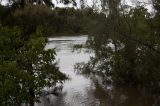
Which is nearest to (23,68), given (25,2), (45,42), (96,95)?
(45,42)

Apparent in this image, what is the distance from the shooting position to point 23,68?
50.8ft

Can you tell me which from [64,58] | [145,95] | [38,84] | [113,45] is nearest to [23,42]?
[38,84]

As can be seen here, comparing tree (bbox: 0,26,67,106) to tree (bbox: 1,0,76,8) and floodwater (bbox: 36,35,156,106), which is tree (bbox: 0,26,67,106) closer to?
floodwater (bbox: 36,35,156,106)

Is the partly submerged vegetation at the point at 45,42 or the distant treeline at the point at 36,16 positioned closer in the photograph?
the partly submerged vegetation at the point at 45,42

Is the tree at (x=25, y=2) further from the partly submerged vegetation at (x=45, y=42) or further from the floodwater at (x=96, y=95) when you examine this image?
the floodwater at (x=96, y=95)

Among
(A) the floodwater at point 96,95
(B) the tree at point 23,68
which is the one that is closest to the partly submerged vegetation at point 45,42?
(B) the tree at point 23,68

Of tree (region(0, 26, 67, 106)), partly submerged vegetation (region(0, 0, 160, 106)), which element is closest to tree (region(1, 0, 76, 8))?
partly submerged vegetation (region(0, 0, 160, 106))

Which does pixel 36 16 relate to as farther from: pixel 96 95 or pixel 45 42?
pixel 96 95

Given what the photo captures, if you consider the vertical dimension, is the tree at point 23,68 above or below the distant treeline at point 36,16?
below

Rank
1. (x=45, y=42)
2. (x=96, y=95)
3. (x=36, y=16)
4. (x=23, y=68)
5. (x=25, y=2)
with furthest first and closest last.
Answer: (x=96, y=95) → (x=36, y=16) → (x=25, y=2) → (x=45, y=42) → (x=23, y=68)

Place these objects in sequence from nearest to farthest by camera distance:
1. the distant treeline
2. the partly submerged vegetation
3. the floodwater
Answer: the partly submerged vegetation → the distant treeline → the floodwater

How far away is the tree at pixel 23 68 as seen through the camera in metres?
14.1

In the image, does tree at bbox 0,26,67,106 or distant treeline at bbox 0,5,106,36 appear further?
distant treeline at bbox 0,5,106,36

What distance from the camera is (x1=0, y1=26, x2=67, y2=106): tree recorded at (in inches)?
554
